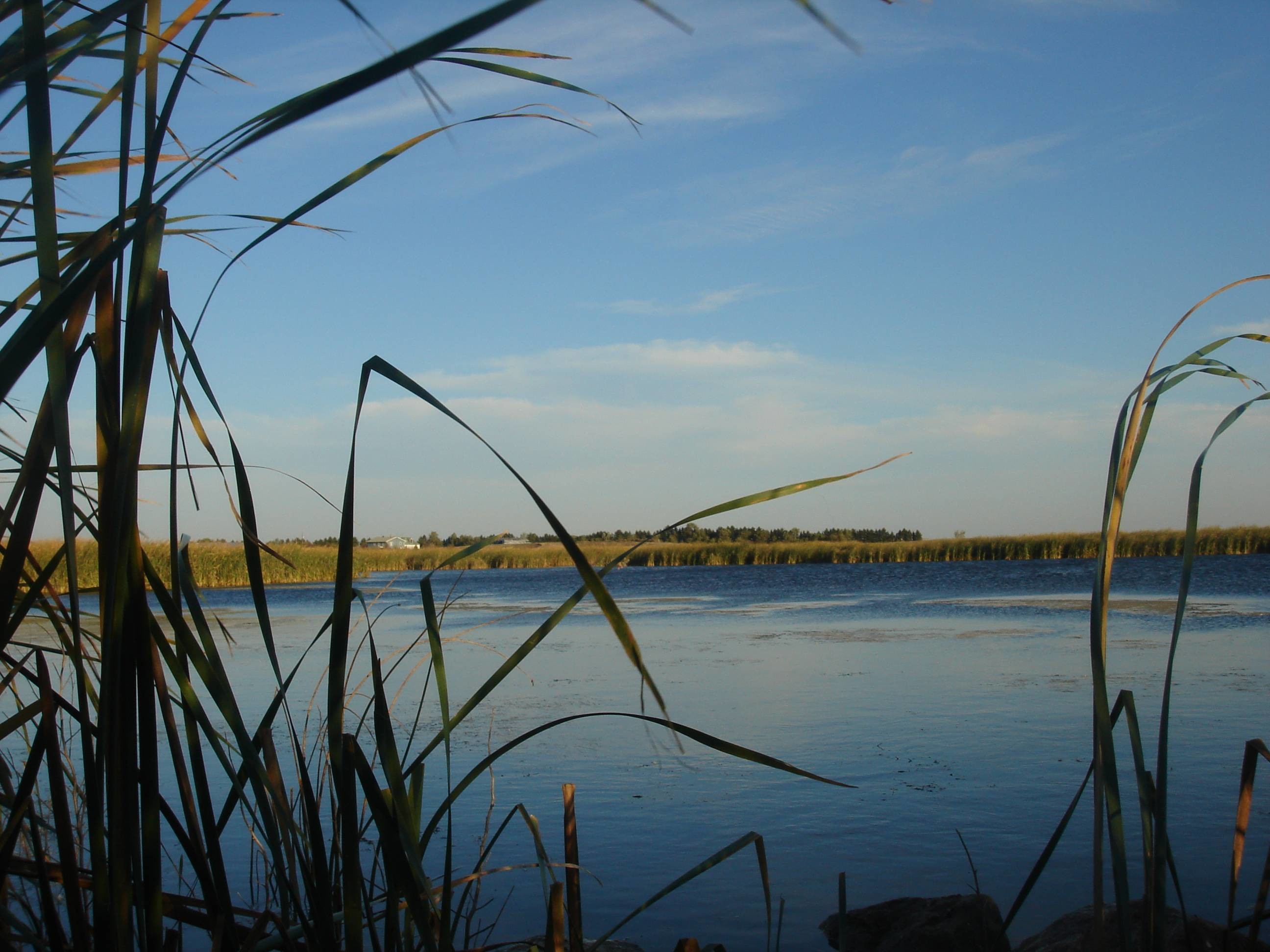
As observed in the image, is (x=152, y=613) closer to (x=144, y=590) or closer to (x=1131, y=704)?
(x=144, y=590)

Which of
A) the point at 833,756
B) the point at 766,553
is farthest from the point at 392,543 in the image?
the point at 833,756

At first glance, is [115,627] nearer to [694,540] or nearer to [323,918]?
[323,918]

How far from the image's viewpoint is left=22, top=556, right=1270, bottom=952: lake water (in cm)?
354

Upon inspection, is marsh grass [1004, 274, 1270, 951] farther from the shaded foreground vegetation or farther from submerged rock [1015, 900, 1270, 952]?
submerged rock [1015, 900, 1270, 952]

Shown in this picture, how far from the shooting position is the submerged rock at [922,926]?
2.70 m

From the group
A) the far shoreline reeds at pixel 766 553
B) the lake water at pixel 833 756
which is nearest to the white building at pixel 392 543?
the far shoreline reeds at pixel 766 553

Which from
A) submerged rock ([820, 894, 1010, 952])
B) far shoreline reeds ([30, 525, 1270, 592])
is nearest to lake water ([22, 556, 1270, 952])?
submerged rock ([820, 894, 1010, 952])

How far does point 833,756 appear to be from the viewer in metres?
5.33

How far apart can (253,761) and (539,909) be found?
2911 millimetres

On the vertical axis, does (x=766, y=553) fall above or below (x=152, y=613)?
below

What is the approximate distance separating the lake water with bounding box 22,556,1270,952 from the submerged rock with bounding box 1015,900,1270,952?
0.55 metres

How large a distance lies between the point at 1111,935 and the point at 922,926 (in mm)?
511

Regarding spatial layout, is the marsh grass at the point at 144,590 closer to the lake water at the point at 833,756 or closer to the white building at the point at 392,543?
the lake water at the point at 833,756

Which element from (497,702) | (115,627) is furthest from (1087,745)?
(115,627)
